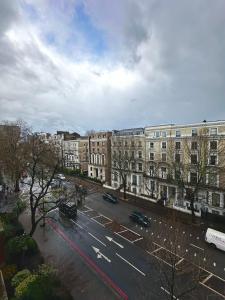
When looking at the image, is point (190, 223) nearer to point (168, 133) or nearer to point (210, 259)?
point (210, 259)

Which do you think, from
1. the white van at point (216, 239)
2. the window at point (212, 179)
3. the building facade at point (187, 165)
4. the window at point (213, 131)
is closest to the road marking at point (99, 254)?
the white van at point (216, 239)

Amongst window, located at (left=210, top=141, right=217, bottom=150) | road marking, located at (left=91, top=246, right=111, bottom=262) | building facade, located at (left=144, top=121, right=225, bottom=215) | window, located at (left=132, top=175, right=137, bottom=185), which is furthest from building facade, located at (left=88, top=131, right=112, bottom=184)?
road marking, located at (left=91, top=246, right=111, bottom=262)

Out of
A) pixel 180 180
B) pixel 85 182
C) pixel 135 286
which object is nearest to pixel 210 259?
pixel 135 286

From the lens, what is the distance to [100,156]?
62.0 m

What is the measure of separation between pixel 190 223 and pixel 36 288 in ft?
84.0

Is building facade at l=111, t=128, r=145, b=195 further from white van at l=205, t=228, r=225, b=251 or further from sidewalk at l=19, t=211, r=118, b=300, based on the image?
white van at l=205, t=228, r=225, b=251

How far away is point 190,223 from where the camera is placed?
32.6 metres

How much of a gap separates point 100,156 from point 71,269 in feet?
139

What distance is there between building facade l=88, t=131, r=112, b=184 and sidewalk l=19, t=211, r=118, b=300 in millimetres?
32186

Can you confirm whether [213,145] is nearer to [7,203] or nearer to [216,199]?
[216,199]

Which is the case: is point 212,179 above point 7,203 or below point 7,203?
above

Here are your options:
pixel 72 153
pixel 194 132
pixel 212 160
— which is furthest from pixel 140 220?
pixel 72 153

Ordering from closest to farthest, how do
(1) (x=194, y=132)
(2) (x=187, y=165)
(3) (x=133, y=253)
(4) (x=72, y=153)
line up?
(3) (x=133, y=253) → (2) (x=187, y=165) → (1) (x=194, y=132) → (4) (x=72, y=153)

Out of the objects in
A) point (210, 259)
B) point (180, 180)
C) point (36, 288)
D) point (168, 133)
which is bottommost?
point (210, 259)
